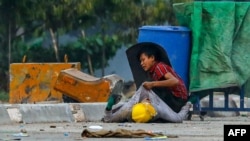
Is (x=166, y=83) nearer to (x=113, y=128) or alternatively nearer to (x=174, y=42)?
(x=174, y=42)

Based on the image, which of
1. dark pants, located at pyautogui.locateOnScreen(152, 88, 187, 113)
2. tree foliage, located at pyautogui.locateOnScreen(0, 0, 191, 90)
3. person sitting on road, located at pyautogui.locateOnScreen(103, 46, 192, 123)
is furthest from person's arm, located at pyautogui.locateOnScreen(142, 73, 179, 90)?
tree foliage, located at pyautogui.locateOnScreen(0, 0, 191, 90)

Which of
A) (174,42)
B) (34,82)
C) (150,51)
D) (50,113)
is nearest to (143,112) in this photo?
(150,51)

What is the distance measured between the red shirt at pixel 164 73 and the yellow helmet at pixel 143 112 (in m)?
0.50

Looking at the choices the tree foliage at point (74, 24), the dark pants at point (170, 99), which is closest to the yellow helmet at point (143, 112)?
the dark pants at point (170, 99)

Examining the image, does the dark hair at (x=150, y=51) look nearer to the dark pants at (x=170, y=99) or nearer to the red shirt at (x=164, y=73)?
the red shirt at (x=164, y=73)

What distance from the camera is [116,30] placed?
30328mm

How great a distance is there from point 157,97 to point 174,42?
1.39 meters

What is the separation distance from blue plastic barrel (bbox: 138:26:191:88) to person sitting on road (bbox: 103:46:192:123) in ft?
2.19

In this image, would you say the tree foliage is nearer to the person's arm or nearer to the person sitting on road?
the person sitting on road

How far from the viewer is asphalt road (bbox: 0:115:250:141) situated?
35.7ft

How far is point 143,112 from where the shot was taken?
1353cm

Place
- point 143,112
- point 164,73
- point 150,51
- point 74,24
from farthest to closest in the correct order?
point 74,24 → point 150,51 → point 164,73 → point 143,112

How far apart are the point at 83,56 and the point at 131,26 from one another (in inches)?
89.0

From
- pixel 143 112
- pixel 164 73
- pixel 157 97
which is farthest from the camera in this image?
pixel 164 73
